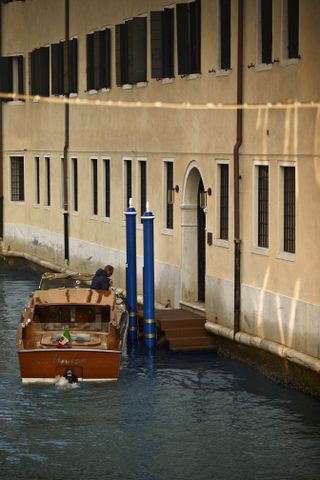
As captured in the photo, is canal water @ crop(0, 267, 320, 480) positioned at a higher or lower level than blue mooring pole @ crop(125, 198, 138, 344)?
lower

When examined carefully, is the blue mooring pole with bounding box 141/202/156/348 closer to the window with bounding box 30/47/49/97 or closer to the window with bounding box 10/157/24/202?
the window with bounding box 30/47/49/97

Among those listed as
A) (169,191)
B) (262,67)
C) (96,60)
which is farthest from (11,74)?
(262,67)

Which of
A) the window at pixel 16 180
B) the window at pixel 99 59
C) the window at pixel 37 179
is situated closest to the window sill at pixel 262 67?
the window at pixel 99 59

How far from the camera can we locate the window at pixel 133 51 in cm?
3108

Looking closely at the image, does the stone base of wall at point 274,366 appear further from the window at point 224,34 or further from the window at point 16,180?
the window at point 16,180

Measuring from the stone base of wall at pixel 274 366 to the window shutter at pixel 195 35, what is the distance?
4.92 metres

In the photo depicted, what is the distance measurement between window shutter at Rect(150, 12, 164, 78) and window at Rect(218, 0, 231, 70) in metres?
3.37

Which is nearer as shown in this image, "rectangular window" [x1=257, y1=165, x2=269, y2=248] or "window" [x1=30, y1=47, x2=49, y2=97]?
"rectangular window" [x1=257, y1=165, x2=269, y2=248]

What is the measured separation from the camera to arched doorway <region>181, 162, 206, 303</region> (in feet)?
94.9

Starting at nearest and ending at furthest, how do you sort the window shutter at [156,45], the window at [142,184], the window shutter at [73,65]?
the window shutter at [156,45] < the window at [142,184] < the window shutter at [73,65]

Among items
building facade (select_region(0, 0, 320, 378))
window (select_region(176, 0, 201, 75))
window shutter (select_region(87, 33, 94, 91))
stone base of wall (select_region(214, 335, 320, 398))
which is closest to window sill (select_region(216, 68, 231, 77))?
building facade (select_region(0, 0, 320, 378))

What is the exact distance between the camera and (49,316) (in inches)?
1017

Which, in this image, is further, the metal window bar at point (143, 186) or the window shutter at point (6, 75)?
the window shutter at point (6, 75)

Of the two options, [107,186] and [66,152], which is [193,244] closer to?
[107,186]
